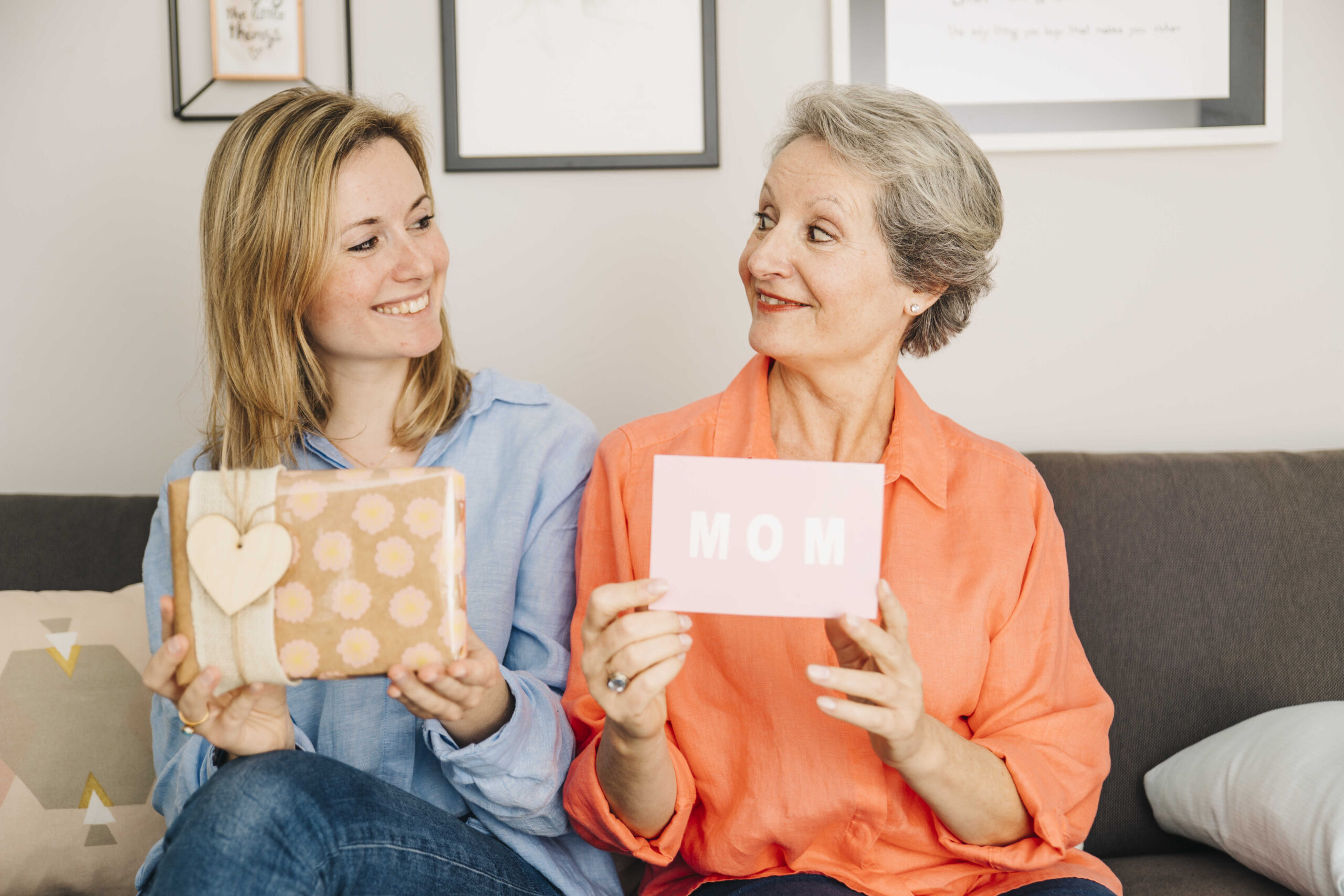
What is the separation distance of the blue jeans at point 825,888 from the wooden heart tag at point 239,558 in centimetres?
68

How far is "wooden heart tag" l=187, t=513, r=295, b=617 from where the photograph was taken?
90 centimetres

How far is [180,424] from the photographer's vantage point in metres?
1.94

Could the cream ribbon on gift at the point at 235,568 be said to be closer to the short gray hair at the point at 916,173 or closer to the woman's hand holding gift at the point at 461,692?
the woman's hand holding gift at the point at 461,692

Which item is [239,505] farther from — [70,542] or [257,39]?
[257,39]

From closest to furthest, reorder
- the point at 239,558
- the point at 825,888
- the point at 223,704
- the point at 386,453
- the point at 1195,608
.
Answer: the point at 239,558 → the point at 223,704 → the point at 825,888 → the point at 386,453 → the point at 1195,608

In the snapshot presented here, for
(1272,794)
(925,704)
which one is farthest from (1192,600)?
(925,704)

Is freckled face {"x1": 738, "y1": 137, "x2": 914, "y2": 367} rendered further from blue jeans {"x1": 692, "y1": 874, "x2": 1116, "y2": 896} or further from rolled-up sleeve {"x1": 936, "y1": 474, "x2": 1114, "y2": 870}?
blue jeans {"x1": 692, "y1": 874, "x2": 1116, "y2": 896}

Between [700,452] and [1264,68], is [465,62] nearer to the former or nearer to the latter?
[700,452]

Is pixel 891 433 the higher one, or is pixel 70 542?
pixel 891 433

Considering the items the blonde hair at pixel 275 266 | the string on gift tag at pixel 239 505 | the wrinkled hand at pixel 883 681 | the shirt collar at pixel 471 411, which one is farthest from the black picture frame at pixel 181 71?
the wrinkled hand at pixel 883 681

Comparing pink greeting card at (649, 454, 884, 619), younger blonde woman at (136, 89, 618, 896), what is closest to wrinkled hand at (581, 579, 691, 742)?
pink greeting card at (649, 454, 884, 619)

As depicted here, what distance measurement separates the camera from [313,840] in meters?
0.94

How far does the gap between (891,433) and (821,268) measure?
0.82ft

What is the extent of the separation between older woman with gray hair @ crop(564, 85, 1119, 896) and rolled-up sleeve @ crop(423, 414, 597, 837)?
0.12ft
